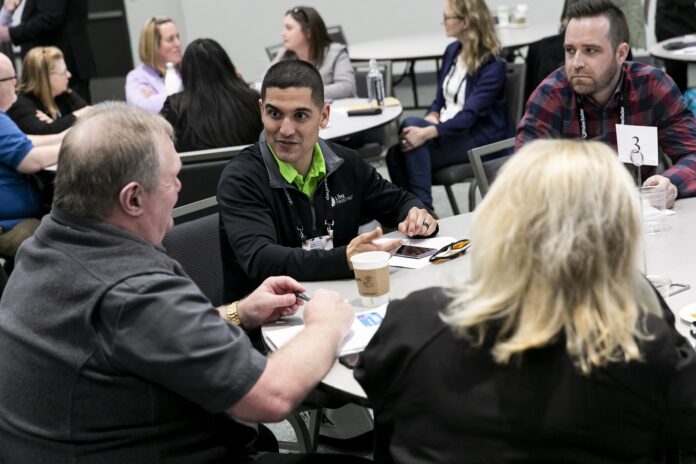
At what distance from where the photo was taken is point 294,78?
107 inches

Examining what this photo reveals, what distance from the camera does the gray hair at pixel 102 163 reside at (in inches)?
64.7

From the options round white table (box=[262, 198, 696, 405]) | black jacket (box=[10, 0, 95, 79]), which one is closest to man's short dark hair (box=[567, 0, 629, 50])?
round white table (box=[262, 198, 696, 405])

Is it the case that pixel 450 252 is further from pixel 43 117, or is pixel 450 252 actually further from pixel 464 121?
pixel 43 117

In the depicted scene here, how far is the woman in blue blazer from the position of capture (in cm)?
469

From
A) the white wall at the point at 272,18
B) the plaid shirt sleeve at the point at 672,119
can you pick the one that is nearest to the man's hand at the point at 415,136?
the plaid shirt sleeve at the point at 672,119

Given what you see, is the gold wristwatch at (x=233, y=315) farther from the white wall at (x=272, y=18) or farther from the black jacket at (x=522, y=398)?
the white wall at (x=272, y=18)

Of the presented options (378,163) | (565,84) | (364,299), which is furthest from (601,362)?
(378,163)

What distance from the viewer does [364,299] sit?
7.06 feet

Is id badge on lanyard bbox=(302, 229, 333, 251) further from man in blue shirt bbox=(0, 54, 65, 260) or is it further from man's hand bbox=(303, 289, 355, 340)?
man in blue shirt bbox=(0, 54, 65, 260)

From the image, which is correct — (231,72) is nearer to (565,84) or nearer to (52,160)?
(52,160)

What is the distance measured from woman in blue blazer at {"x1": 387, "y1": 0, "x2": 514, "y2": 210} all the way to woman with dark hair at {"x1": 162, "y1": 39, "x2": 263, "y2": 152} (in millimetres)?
1024

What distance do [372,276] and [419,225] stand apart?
0.52 metres

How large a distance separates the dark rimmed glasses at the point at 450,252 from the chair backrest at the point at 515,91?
8.42ft

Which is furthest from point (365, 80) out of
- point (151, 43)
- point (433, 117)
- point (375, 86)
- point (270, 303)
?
point (270, 303)
